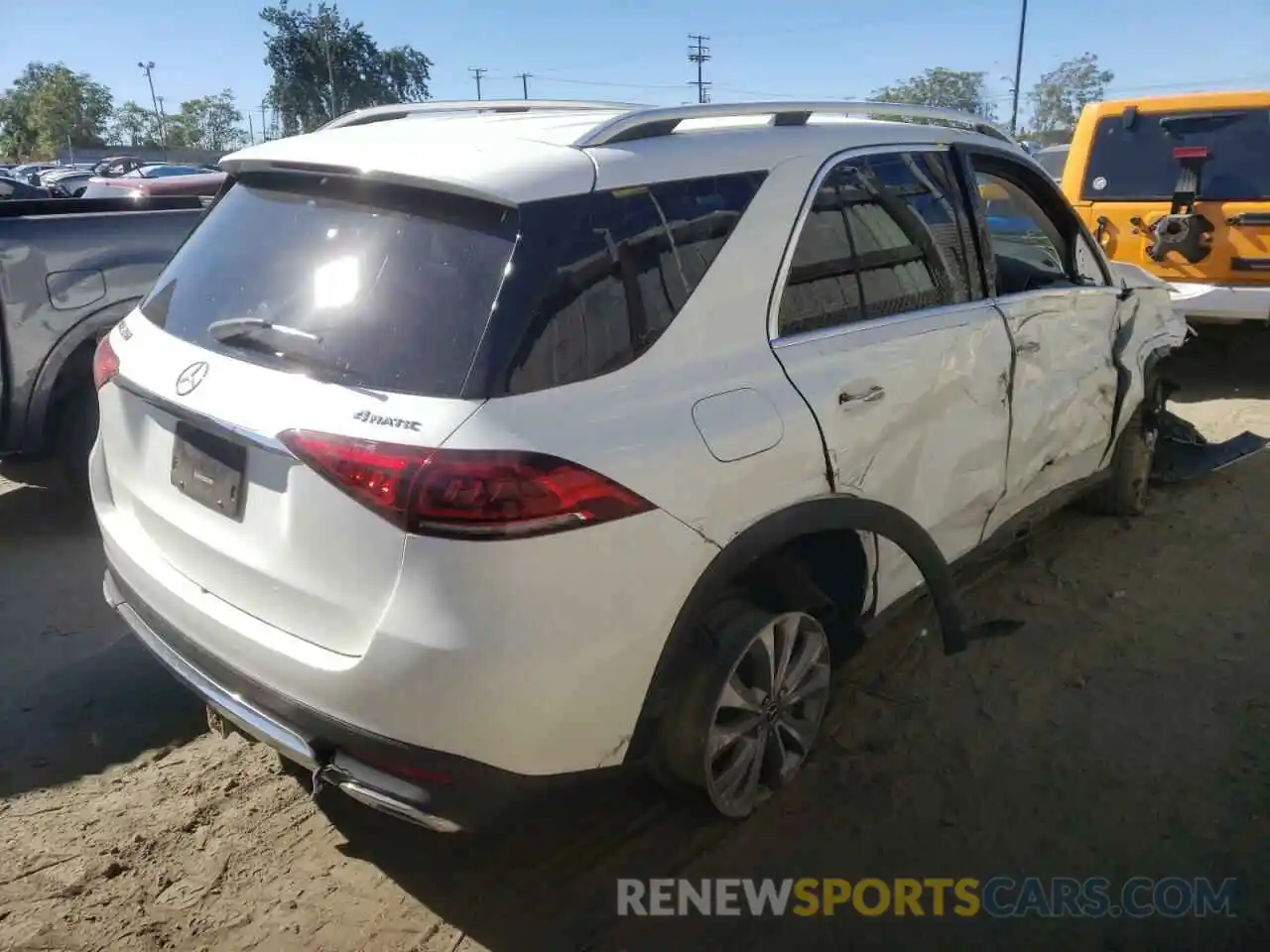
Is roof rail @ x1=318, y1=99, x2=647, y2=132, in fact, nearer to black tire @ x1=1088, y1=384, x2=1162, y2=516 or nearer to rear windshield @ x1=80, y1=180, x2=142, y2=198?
black tire @ x1=1088, y1=384, x2=1162, y2=516

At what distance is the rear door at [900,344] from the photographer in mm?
2607

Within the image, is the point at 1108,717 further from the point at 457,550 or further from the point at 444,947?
the point at 457,550

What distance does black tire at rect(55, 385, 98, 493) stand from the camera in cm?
482

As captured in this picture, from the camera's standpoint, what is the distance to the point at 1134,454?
473 cm

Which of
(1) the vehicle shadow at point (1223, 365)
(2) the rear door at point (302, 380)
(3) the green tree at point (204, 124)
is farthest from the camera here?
(3) the green tree at point (204, 124)

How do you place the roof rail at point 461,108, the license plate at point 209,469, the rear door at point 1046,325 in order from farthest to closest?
1. the rear door at point 1046,325
2. the roof rail at point 461,108
3. the license plate at point 209,469

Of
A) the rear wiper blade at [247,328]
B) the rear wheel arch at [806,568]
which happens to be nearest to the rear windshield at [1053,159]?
the rear wheel arch at [806,568]

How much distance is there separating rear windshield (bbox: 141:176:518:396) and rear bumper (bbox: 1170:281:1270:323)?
593 cm

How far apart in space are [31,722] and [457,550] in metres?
2.27

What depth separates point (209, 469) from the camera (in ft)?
7.48

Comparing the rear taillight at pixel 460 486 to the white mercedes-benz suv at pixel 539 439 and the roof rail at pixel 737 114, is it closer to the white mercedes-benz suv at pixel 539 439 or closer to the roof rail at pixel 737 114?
the white mercedes-benz suv at pixel 539 439

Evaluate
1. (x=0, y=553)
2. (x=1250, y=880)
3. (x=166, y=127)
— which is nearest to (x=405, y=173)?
(x=1250, y=880)

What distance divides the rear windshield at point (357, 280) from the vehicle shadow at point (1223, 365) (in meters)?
6.53

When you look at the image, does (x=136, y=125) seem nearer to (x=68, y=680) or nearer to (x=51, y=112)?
(x=51, y=112)
